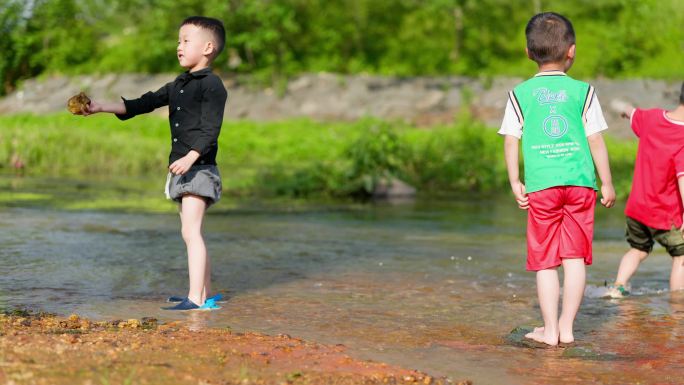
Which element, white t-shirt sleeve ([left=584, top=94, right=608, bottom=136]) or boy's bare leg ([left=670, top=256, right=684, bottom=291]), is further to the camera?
boy's bare leg ([left=670, top=256, right=684, bottom=291])

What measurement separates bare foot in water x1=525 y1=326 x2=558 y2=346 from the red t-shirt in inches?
70.3

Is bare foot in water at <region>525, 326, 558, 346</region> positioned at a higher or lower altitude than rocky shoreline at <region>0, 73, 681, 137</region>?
lower

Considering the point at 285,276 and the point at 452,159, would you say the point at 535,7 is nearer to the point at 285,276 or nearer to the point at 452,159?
the point at 452,159

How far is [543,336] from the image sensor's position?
520 centimetres

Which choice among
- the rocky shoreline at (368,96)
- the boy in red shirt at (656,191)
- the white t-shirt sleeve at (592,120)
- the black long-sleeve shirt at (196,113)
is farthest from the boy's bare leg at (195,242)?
the rocky shoreline at (368,96)

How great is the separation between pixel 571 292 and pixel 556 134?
30.9 inches

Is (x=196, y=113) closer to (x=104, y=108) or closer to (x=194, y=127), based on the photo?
(x=194, y=127)

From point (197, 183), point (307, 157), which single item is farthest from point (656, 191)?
point (307, 157)

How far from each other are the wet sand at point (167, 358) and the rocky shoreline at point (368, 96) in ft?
50.9

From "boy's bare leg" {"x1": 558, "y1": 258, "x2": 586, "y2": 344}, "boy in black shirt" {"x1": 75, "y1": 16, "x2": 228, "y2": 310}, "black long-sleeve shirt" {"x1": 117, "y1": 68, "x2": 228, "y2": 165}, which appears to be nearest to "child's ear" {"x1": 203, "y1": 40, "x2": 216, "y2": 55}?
"boy in black shirt" {"x1": 75, "y1": 16, "x2": 228, "y2": 310}

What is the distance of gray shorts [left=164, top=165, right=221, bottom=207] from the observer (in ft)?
19.4

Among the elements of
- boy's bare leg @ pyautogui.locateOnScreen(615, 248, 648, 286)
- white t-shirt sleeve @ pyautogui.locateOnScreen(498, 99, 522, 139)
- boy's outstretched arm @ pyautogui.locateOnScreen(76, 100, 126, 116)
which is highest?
boy's outstretched arm @ pyautogui.locateOnScreen(76, 100, 126, 116)

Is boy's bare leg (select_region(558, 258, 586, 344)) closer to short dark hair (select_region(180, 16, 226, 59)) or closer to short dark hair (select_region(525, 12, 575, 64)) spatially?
short dark hair (select_region(525, 12, 575, 64))

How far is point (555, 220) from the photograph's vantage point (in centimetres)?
520
